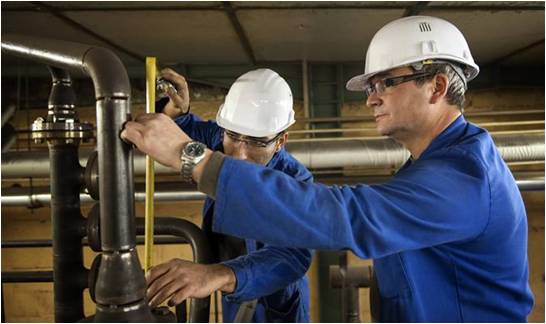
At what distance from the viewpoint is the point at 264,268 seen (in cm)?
103

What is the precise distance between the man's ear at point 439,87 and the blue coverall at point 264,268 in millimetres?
481

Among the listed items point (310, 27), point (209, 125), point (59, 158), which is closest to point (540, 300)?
point (310, 27)

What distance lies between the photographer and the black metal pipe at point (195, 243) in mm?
1001

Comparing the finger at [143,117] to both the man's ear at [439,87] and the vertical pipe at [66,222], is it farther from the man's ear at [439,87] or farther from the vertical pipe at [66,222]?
the man's ear at [439,87]

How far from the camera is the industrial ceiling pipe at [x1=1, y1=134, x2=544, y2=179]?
2613mm

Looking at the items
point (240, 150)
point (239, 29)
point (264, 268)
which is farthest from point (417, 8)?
point (264, 268)

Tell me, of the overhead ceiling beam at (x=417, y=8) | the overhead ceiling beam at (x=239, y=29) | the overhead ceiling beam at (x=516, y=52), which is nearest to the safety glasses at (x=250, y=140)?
A: the overhead ceiling beam at (x=239, y=29)

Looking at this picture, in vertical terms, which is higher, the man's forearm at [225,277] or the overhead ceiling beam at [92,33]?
the overhead ceiling beam at [92,33]

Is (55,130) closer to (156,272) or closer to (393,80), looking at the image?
(156,272)

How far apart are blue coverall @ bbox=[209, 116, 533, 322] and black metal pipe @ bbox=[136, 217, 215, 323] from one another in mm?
377

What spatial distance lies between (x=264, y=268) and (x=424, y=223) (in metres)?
0.45

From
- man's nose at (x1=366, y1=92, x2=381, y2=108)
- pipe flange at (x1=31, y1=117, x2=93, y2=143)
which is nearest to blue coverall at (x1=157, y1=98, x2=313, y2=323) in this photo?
pipe flange at (x1=31, y1=117, x2=93, y2=143)

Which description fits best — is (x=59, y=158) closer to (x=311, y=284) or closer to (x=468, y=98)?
(x=311, y=284)

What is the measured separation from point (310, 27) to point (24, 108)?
2.60 metres
